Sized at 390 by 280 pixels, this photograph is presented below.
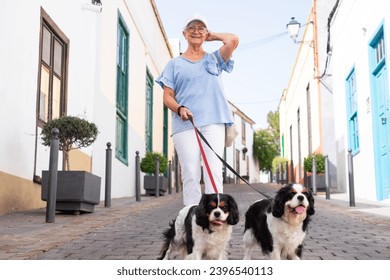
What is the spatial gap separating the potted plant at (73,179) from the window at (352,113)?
19.8ft

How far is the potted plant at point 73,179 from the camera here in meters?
6.07

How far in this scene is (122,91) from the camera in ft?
39.2

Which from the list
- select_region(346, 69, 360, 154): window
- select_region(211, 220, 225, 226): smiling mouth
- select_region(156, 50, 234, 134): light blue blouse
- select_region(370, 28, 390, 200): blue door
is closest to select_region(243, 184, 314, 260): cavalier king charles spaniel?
select_region(211, 220, 225, 226): smiling mouth

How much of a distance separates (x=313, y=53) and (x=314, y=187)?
5565mm

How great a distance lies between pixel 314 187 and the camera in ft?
35.7

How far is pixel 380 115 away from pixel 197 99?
237 inches

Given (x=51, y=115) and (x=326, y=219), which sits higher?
(x=51, y=115)

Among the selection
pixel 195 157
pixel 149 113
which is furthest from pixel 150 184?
pixel 195 157

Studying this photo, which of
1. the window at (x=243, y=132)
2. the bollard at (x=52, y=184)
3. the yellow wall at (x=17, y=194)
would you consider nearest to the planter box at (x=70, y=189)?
the yellow wall at (x=17, y=194)

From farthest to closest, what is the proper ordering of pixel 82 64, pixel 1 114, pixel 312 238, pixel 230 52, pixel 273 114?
pixel 273 114 → pixel 82 64 → pixel 1 114 → pixel 312 238 → pixel 230 52

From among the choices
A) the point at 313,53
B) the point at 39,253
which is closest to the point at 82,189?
the point at 39,253
